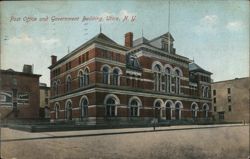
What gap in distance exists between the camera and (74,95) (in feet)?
15.9

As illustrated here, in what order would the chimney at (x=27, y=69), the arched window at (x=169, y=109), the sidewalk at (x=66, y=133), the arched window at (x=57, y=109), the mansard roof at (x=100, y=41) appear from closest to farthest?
1. the sidewalk at (x=66, y=133)
2. the mansard roof at (x=100, y=41)
3. the chimney at (x=27, y=69)
4. the arched window at (x=57, y=109)
5. the arched window at (x=169, y=109)

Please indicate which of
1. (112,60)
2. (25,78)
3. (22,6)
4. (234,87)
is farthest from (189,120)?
(22,6)

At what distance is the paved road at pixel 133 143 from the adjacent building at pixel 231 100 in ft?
0.68

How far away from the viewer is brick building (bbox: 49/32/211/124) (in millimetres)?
4566

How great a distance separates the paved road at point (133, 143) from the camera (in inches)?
168

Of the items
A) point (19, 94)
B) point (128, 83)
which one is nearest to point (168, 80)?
point (128, 83)

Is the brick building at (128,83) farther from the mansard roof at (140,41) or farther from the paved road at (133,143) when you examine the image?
the paved road at (133,143)

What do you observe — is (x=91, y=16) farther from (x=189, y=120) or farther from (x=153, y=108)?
(x=189, y=120)

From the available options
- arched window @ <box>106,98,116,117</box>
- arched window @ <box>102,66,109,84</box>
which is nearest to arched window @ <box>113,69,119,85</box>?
arched window @ <box>102,66,109,84</box>

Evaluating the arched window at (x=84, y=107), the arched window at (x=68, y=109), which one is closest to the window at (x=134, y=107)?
the arched window at (x=84, y=107)

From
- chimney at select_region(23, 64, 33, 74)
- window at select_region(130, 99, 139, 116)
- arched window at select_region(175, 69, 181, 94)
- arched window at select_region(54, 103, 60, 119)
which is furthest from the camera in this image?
arched window at select_region(175, 69, 181, 94)

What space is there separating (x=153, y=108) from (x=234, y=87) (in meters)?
1.46

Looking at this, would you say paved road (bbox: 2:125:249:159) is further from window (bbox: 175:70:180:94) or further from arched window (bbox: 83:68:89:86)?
arched window (bbox: 83:68:89:86)

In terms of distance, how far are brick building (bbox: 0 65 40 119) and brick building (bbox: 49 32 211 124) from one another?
309 millimetres
